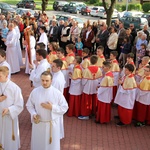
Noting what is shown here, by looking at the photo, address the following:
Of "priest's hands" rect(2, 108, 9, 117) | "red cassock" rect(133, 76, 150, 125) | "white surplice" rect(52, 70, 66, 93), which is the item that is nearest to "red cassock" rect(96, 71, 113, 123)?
"red cassock" rect(133, 76, 150, 125)

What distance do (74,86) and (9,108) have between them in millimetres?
2951

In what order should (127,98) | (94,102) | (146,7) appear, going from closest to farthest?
(127,98), (94,102), (146,7)

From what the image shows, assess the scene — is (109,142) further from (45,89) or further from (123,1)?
(123,1)

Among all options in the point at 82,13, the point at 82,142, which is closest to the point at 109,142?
the point at 82,142

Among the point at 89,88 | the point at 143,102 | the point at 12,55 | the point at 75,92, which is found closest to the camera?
the point at 143,102

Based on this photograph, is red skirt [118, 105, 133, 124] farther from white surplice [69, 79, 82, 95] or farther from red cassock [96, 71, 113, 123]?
white surplice [69, 79, 82, 95]

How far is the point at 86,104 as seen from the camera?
8047 mm

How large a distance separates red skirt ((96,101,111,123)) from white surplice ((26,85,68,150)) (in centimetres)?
239

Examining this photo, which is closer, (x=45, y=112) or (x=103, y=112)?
(x=45, y=112)

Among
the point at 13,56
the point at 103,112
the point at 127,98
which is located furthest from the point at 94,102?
the point at 13,56

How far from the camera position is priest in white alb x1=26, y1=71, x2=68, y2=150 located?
17.1ft

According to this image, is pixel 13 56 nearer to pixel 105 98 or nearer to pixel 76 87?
pixel 76 87

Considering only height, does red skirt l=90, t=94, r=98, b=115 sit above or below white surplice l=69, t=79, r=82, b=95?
below

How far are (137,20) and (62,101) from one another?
2122cm
